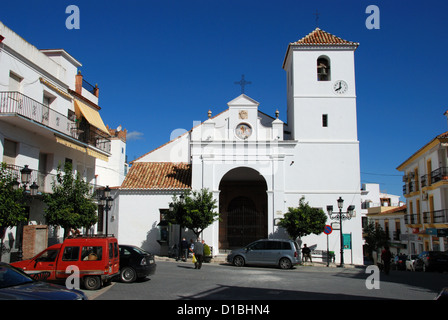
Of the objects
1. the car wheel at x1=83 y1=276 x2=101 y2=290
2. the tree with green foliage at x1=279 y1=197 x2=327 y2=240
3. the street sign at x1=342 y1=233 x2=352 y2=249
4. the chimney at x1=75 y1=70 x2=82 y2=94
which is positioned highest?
the chimney at x1=75 y1=70 x2=82 y2=94

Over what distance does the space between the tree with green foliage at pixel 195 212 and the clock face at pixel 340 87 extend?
1172cm

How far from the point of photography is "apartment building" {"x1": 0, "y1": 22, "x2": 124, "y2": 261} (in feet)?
57.4

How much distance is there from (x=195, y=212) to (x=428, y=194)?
2195 centimetres

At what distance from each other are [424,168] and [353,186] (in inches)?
476

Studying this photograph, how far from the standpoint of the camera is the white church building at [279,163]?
85.1 feet

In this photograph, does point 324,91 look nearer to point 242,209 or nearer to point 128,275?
point 242,209

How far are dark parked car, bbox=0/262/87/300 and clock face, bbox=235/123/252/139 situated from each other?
19.9 meters

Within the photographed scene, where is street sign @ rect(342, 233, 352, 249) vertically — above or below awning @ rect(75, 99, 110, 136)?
below

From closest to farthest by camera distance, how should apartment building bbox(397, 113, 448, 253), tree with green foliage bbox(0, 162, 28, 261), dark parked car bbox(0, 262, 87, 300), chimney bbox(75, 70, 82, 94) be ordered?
dark parked car bbox(0, 262, 87, 300), tree with green foliage bbox(0, 162, 28, 261), chimney bbox(75, 70, 82, 94), apartment building bbox(397, 113, 448, 253)

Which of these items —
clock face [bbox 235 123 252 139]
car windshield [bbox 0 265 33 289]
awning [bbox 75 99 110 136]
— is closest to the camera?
car windshield [bbox 0 265 33 289]

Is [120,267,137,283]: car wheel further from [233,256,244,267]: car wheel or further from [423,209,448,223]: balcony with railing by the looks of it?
[423,209,448,223]: balcony with railing

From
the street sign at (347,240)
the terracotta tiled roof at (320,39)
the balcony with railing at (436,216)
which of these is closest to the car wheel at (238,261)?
the street sign at (347,240)

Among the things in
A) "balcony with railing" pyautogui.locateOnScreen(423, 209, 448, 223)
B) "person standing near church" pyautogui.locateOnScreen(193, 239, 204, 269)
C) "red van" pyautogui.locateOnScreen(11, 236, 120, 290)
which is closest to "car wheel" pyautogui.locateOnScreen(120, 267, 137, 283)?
"red van" pyautogui.locateOnScreen(11, 236, 120, 290)

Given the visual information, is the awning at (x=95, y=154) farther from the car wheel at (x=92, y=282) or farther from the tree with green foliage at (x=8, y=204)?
the car wheel at (x=92, y=282)
